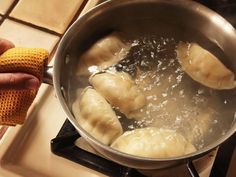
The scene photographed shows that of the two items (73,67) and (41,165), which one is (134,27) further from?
(41,165)

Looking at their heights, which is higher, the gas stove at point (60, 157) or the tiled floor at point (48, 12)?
the tiled floor at point (48, 12)

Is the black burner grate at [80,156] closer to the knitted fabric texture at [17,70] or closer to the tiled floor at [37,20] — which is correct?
the knitted fabric texture at [17,70]

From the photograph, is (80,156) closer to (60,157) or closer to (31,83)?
(60,157)

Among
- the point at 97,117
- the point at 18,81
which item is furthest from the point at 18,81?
the point at 97,117

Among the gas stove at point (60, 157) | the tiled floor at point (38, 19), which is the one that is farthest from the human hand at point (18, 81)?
the tiled floor at point (38, 19)

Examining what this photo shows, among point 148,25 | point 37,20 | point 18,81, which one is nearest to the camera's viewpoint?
point 18,81

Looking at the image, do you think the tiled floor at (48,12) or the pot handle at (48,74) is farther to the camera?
the tiled floor at (48,12)
